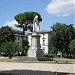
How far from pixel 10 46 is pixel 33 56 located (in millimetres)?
16688

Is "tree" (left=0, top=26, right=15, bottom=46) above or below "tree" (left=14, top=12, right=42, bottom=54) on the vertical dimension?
below

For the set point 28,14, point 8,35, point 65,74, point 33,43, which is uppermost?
point 28,14

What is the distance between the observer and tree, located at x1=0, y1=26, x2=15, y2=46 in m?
73.3

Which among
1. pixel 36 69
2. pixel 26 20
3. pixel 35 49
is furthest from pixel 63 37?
pixel 36 69

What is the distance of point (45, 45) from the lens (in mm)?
89562

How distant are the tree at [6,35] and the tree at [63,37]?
41.7 feet

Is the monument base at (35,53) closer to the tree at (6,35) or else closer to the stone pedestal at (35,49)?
the stone pedestal at (35,49)

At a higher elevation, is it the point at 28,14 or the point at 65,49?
the point at 28,14

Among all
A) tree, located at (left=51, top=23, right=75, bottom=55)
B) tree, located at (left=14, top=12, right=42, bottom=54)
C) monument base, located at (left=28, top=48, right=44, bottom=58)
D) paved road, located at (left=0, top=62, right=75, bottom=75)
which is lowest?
paved road, located at (left=0, top=62, right=75, bottom=75)

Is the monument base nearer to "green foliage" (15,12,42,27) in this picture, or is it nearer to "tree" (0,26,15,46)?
"green foliage" (15,12,42,27)

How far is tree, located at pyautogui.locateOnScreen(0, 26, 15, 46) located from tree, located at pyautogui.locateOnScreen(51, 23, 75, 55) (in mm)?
12714

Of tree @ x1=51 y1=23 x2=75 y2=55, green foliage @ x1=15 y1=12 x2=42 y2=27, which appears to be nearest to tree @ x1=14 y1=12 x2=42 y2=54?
green foliage @ x1=15 y1=12 x2=42 y2=27

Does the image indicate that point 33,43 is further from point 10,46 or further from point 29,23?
point 29,23

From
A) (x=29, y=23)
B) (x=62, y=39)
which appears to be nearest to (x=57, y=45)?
(x=62, y=39)
